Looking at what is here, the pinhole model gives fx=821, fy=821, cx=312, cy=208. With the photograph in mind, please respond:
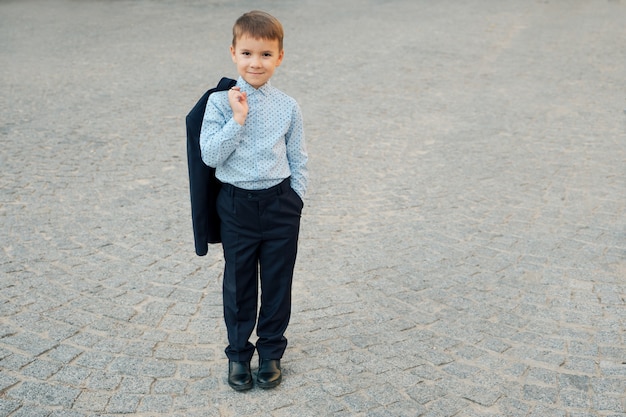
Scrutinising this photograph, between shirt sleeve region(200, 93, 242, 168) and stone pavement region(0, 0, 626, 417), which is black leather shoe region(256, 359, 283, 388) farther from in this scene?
shirt sleeve region(200, 93, 242, 168)

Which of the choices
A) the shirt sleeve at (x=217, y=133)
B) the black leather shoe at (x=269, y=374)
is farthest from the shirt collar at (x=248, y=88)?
the black leather shoe at (x=269, y=374)

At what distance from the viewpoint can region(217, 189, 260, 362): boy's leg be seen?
3.76 meters

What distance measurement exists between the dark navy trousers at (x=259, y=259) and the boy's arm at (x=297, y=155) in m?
0.04

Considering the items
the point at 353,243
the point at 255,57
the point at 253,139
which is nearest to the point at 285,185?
the point at 253,139

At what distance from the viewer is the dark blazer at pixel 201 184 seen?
12.1 ft

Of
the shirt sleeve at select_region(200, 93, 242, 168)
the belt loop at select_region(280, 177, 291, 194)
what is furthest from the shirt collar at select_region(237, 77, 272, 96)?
the belt loop at select_region(280, 177, 291, 194)

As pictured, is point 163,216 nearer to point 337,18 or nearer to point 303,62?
point 303,62

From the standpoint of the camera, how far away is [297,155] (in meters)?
3.83

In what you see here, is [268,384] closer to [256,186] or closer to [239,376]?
[239,376]

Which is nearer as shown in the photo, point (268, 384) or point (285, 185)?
point (285, 185)

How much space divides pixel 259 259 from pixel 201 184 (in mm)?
475

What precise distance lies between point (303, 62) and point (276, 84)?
4.86 ft

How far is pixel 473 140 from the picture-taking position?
8.37 metres

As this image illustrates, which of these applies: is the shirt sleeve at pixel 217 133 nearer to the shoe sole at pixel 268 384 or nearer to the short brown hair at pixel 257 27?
the short brown hair at pixel 257 27
